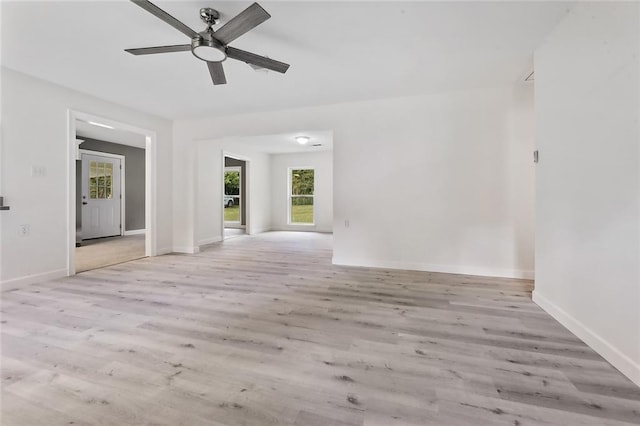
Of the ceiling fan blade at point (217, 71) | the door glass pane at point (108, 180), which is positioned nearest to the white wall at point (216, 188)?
the ceiling fan blade at point (217, 71)

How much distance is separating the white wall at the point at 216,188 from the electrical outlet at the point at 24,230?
219 cm

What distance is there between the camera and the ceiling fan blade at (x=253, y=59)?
7.46 ft

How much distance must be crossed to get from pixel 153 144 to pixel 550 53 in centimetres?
552

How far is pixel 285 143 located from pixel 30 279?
5.26m

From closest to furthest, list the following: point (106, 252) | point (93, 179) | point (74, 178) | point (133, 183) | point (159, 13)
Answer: point (159, 13), point (74, 178), point (106, 252), point (93, 179), point (133, 183)

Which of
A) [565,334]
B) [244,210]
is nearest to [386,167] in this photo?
[565,334]

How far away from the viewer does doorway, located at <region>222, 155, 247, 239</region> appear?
870 centimetres

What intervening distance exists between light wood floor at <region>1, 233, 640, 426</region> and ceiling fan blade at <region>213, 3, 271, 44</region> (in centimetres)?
222

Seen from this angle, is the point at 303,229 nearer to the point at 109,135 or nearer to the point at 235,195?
the point at 235,195

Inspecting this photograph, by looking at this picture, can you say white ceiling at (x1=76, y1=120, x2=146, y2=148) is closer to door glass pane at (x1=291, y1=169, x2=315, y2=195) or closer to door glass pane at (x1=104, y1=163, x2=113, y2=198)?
door glass pane at (x1=104, y1=163, x2=113, y2=198)

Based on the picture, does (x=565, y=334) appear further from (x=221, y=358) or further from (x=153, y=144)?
(x=153, y=144)

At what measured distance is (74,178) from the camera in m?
3.73

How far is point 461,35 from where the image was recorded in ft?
8.04

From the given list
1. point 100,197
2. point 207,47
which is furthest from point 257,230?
point 207,47
